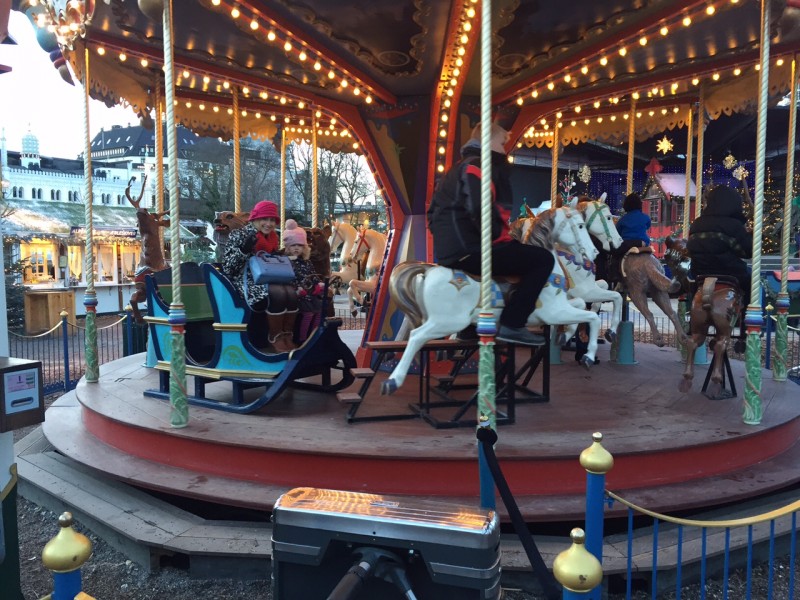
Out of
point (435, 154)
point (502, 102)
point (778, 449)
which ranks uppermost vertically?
point (502, 102)

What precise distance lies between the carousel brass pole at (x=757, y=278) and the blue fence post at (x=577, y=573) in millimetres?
3912

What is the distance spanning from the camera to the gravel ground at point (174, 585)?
360 centimetres

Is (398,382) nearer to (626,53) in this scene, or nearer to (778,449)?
(778,449)

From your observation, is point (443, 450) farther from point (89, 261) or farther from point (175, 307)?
point (89, 261)

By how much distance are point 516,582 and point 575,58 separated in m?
5.88

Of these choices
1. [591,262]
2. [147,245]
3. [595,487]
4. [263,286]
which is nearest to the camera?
[595,487]

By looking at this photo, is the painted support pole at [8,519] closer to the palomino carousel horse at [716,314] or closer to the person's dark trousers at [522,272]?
the person's dark trousers at [522,272]

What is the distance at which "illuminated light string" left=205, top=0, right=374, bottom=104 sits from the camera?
579 centimetres

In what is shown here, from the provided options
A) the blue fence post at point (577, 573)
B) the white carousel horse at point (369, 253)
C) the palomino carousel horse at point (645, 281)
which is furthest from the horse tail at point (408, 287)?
the white carousel horse at point (369, 253)

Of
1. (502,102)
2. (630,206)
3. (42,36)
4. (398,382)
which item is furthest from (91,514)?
(630,206)

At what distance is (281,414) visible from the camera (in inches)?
214

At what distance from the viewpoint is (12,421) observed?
2.81 metres

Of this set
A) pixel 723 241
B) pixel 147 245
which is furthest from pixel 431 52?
pixel 147 245

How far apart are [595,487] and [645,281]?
234 inches
